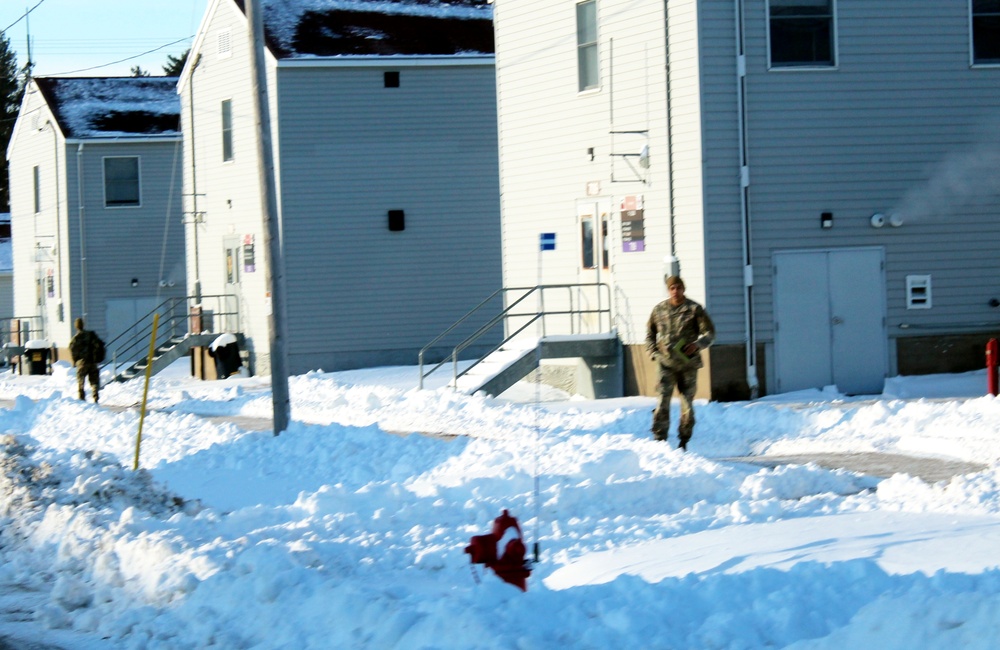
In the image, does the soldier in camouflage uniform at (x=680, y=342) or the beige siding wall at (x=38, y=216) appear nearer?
the soldier in camouflage uniform at (x=680, y=342)

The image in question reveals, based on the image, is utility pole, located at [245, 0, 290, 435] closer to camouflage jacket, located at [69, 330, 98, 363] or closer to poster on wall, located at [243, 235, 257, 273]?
camouflage jacket, located at [69, 330, 98, 363]

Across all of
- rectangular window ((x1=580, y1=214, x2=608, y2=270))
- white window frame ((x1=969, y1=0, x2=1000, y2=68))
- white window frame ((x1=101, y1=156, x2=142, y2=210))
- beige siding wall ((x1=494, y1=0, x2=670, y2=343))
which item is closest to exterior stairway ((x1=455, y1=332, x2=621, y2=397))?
beige siding wall ((x1=494, y1=0, x2=670, y2=343))

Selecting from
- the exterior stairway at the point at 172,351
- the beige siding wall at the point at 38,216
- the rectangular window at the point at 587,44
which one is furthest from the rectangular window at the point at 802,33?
the beige siding wall at the point at 38,216

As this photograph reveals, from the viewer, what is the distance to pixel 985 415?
51.4 feet

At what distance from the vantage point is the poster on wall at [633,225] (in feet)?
72.2

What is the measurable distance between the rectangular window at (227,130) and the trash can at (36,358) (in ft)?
39.9

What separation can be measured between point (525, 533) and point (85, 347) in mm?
18203

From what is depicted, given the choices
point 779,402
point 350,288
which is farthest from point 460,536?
point 350,288

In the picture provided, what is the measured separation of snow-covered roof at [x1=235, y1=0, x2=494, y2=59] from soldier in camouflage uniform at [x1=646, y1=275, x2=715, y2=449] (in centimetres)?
1829

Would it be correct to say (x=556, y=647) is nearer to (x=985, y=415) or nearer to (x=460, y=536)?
(x=460, y=536)

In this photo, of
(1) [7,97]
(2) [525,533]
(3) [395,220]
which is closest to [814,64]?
(2) [525,533]

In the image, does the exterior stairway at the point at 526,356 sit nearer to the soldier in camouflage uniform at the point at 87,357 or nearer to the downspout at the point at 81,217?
the soldier in camouflage uniform at the point at 87,357

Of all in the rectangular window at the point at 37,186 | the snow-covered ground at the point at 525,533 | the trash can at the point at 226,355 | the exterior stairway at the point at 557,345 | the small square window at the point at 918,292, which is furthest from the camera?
the rectangular window at the point at 37,186

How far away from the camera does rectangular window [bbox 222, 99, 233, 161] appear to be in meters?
33.6
